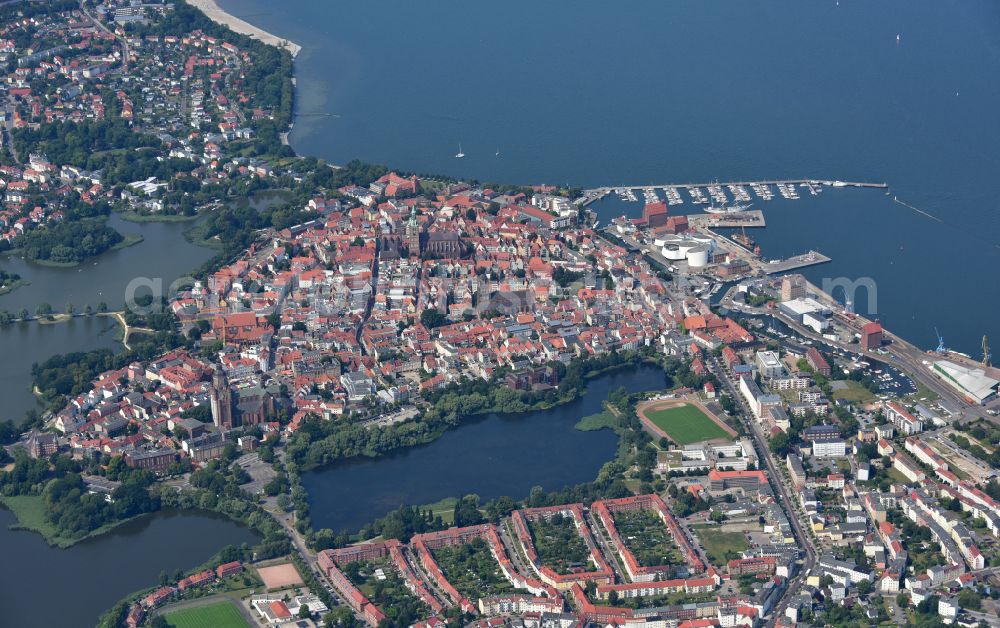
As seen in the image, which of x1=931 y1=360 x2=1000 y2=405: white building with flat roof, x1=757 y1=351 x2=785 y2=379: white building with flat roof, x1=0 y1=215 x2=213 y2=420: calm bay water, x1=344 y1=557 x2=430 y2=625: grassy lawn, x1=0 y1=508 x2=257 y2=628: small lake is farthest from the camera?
x1=0 y1=215 x2=213 y2=420: calm bay water

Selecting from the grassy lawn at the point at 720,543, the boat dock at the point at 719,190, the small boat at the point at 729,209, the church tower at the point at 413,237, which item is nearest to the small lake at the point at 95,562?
the grassy lawn at the point at 720,543

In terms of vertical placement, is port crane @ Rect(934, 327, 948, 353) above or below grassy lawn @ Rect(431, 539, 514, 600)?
above

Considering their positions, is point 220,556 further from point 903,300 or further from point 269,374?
point 903,300

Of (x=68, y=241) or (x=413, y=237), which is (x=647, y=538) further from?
(x=68, y=241)

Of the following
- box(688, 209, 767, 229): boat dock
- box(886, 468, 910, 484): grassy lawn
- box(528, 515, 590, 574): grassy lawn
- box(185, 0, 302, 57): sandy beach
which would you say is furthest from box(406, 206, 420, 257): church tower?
box(185, 0, 302, 57): sandy beach

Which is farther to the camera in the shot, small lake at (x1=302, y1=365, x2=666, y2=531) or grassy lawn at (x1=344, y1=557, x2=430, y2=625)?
small lake at (x1=302, y1=365, x2=666, y2=531)

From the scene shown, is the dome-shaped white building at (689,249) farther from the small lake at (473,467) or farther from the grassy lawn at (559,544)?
the grassy lawn at (559,544)

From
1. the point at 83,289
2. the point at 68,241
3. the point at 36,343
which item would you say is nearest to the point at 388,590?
the point at 36,343

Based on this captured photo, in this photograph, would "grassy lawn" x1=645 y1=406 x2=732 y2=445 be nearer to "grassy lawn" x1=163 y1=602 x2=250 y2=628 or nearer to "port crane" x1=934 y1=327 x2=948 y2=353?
"port crane" x1=934 y1=327 x2=948 y2=353
